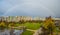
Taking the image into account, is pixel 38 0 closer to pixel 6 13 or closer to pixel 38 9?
pixel 38 9

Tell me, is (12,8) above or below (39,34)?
above

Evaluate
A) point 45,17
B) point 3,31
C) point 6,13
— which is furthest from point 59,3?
point 3,31

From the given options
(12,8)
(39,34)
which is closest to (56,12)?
(39,34)

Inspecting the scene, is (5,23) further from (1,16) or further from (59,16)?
(59,16)

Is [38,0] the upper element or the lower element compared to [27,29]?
upper

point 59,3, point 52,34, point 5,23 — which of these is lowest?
point 52,34

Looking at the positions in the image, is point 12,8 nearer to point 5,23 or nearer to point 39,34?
point 5,23

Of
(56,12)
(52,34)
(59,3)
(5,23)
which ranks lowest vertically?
A: (52,34)

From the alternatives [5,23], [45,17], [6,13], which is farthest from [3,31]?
[45,17]
